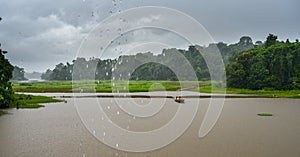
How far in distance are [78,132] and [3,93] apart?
8921mm

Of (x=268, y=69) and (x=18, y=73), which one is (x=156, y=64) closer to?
(x=268, y=69)

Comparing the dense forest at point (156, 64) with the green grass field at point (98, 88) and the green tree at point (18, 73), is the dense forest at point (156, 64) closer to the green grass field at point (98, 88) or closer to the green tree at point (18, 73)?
the green grass field at point (98, 88)

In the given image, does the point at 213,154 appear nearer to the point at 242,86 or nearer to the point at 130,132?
the point at 130,132

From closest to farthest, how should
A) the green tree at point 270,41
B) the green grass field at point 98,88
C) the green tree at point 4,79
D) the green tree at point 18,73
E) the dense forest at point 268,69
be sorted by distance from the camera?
1. the green tree at point 4,79
2. the dense forest at point 268,69
3. the green grass field at point 98,88
4. the green tree at point 270,41
5. the green tree at point 18,73

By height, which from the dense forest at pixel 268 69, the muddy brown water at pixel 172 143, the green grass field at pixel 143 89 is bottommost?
the muddy brown water at pixel 172 143

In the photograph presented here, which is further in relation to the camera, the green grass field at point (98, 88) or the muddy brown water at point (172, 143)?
the green grass field at point (98, 88)

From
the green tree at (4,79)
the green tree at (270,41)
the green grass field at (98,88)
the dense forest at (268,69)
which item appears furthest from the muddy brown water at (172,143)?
the green tree at (270,41)

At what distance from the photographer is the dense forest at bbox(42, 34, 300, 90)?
38000 millimetres

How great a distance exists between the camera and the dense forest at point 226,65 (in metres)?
38.0

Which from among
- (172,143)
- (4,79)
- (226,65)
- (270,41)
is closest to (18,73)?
(226,65)

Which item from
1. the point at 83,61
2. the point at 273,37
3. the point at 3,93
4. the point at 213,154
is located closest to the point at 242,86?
the point at 273,37

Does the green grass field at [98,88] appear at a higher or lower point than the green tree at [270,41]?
lower

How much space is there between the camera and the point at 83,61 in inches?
3280

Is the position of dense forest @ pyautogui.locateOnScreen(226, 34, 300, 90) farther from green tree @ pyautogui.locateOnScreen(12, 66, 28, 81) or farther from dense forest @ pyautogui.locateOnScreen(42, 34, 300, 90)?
green tree @ pyautogui.locateOnScreen(12, 66, 28, 81)
